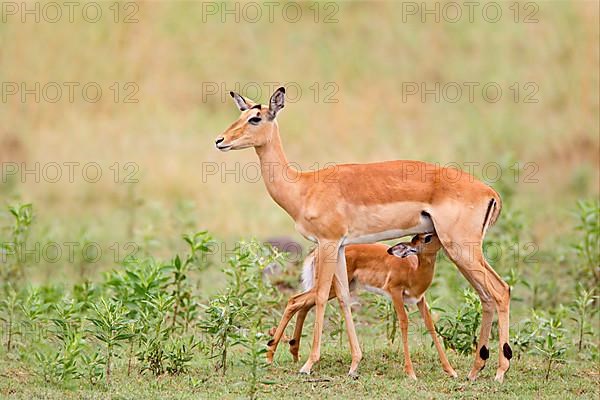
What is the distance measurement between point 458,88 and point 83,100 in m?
6.25

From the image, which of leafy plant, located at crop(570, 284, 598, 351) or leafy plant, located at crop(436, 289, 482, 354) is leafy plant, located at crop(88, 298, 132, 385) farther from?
leafy plant, located at crop(570, 284, 598, 351)

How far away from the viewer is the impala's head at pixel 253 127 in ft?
27.2

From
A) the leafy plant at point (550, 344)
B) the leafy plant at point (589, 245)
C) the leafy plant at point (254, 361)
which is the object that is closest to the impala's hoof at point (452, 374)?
the leafy plant at point (550, 344)

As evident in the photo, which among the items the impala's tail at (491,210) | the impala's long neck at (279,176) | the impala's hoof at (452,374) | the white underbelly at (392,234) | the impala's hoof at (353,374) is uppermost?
the impala's long neck at (279,176)

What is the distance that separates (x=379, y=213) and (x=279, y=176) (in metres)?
0.84

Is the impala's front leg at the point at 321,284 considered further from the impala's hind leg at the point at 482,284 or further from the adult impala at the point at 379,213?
the impala's hind leg at the point at 482,284

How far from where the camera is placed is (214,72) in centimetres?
1898

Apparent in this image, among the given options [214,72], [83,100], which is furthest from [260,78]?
[83,100]

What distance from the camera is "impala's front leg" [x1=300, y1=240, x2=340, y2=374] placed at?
26.6ft

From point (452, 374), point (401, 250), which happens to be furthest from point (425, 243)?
point (452, 374)

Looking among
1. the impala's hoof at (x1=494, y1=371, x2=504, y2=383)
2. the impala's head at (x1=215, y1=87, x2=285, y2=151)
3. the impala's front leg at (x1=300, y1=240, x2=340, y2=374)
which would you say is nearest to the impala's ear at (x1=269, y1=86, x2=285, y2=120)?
the impala's head at (x1=215, y1=87, x2=285, y2=151)

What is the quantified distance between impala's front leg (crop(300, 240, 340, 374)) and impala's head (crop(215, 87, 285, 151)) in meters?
0.93

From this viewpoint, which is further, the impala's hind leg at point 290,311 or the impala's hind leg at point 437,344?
the impala's hind leg at point 290,311

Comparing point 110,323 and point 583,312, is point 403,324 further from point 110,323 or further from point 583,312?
point 110,323
